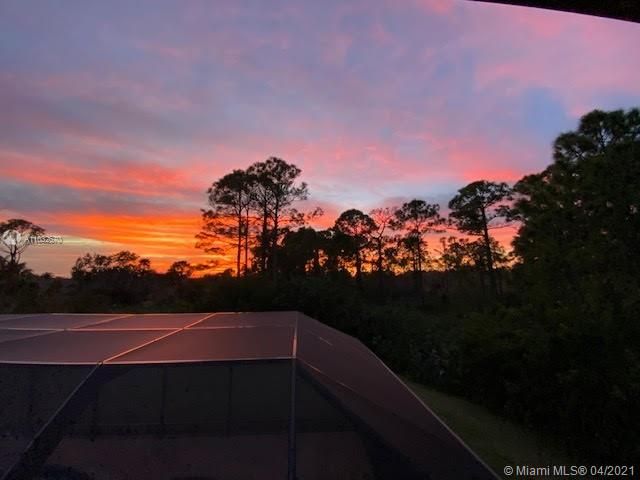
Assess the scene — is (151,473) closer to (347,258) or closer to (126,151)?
(126,151)

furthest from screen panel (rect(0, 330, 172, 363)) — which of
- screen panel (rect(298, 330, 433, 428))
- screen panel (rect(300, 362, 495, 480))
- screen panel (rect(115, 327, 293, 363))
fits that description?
screen panel (rect(300, 362, 495, 480))

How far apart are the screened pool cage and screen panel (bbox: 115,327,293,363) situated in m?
0.02

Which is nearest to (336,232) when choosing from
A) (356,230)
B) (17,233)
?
(356,230)

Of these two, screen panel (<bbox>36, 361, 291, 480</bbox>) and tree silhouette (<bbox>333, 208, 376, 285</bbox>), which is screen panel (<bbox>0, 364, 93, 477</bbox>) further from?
tree silhouette (<bbox>333, 208, 376, 285</bbox>)

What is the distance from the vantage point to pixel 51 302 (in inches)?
765

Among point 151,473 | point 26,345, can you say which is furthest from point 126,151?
point 151,473

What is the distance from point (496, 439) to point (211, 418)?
19.7 ft

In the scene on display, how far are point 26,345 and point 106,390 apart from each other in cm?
180

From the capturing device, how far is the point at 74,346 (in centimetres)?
495

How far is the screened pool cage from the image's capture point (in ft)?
10.8

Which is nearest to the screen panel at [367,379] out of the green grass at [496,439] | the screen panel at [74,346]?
the screen panel at [74,346]

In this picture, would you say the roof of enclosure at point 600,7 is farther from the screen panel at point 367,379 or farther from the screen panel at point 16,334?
the screen panel at point 16,334

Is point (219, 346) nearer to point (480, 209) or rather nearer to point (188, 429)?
point (188, 429)

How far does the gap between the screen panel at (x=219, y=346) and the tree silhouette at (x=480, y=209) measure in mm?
33628
